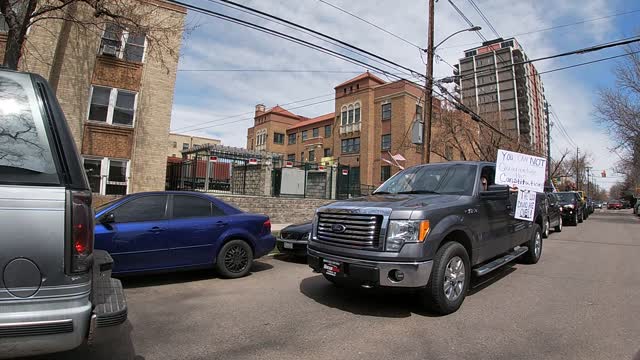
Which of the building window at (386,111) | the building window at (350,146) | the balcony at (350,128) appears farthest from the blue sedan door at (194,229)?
the balcony at (350,128)

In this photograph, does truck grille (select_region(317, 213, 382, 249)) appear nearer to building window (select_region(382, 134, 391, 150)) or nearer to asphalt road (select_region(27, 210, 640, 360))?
asphalt road (select_region(27, 210, 640, 360))

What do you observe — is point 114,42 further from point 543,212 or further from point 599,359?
point 599,359

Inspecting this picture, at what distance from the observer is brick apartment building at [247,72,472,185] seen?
127 feet

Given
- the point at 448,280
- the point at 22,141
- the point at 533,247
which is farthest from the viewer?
the point at 533,247

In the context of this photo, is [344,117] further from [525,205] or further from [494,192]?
[494,192]

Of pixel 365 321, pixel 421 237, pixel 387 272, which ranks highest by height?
pixel 421 237

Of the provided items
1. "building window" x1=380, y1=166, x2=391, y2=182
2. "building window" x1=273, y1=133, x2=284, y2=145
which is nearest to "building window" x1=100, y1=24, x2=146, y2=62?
"building window" x1=380, y1=166, x2=391, y2=182

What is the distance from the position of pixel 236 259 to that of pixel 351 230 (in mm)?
2833

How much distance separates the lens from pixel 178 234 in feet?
20.7

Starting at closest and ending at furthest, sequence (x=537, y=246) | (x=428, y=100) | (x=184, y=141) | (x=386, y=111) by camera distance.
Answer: (x=537, y=246)
(x=428, y=100)
(x=386, y=111)
(x=184, y=141)

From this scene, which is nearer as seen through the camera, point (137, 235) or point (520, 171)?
point (137, 235)

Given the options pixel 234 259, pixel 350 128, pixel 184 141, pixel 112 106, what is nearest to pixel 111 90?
pixel 112 106

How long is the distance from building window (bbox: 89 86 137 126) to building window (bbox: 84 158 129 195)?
5.54 feet

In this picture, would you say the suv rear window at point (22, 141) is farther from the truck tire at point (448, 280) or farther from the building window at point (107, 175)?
the building window at point (107, 175)
